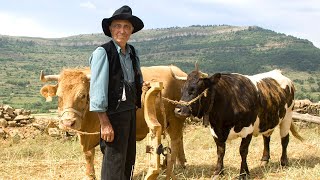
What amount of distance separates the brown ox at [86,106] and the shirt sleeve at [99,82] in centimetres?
119

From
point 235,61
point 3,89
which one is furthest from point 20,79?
point 235,61

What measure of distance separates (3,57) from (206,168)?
16613 cm

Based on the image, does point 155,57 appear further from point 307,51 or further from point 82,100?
point 82,100

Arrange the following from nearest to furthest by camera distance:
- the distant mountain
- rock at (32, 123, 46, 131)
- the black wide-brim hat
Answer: the black wide-brim hat → rock at (32, 123, 46, 131) → the distant mountain

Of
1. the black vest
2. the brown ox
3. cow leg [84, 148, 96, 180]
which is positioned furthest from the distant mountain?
the black vest

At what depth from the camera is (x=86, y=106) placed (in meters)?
5.15

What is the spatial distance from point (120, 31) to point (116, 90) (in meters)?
0.61

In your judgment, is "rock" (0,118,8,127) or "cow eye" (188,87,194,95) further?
"rock" (0,118,8,127)

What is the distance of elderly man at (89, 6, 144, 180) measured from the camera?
12.2 feet

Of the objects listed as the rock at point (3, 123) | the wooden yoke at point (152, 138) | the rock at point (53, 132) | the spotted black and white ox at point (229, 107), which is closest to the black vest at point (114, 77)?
the wooden yoke at point (152, 138)

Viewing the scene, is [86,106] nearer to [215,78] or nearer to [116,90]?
[116,90]

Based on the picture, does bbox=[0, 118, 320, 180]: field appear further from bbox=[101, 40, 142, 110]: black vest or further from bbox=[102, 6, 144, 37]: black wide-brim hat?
bbox=[102, 6, 144, 37]: black wide-brim hat

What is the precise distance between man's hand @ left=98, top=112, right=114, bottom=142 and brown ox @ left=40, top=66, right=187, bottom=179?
107 centimetres

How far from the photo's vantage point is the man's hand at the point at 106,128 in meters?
3.74
